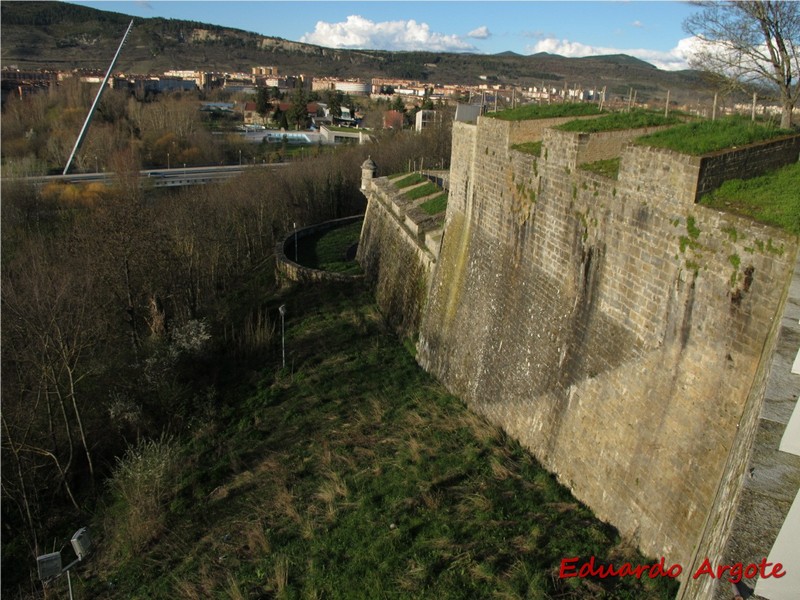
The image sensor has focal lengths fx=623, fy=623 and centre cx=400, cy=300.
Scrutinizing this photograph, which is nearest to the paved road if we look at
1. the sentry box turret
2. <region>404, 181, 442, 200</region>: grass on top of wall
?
<region>404, 181, 442, 200</region>: grass on top of wall

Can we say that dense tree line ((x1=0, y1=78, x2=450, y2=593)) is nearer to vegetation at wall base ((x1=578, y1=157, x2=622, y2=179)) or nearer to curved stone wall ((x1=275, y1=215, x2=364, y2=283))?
curved stone wall ((x1=275, y1=215, x2=364, y2=283))

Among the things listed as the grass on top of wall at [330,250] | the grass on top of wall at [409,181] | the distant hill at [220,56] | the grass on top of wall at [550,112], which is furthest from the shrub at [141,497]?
the distant hill at [220,56]

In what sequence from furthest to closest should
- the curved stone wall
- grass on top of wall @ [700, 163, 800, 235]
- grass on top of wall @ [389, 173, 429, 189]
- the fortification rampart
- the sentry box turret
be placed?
grass on top of wall @ [389, 173, 429, 189], the curved stone wall, the fortification rampart, the sentry box turret, grass on top of wall @ [700, 163, 800, 235]

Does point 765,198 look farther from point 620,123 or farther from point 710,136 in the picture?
point 620,123

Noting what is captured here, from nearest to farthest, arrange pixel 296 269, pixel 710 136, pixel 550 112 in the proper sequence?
pixel 710 136 < pixel 550 112 < pixel 296 269

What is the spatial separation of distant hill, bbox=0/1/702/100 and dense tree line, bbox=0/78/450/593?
2057 inches

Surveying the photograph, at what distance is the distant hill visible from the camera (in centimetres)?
9706

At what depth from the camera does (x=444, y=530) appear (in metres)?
6.85

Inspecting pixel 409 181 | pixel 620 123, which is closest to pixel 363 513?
pixel 620 123

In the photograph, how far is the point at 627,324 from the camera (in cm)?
673

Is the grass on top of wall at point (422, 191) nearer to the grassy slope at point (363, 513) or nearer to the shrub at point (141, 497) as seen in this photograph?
the grassy slope at point (363, 513)

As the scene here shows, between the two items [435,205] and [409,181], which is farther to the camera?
[409,181]

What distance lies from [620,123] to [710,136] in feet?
6.97

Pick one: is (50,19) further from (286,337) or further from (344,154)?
(286,337)
